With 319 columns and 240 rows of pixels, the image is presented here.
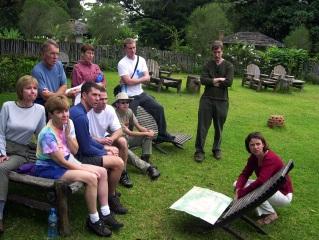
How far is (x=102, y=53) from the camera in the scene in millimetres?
23531

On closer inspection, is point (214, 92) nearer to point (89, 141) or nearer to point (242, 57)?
point (89, 141)

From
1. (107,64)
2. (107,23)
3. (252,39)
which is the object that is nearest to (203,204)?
(107,64)

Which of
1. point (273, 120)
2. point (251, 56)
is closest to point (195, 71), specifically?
point (251, 56)

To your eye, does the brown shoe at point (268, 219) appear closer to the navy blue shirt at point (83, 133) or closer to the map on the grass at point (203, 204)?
the map on the grass at point (203, 204)

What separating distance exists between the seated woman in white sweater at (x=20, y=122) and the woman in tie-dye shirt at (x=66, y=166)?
0.38 meters

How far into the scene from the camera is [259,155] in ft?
17.0

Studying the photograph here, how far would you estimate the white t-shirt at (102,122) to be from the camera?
18.0 feet

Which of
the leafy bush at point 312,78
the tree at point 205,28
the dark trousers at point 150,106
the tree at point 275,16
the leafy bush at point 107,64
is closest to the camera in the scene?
the dark trousers at point 150,106

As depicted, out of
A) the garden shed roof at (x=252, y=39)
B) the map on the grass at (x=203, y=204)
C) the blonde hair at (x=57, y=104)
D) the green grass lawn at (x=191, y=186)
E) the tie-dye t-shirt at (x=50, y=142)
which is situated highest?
the garden shed roof at (x=252, y=39)

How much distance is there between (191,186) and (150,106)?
169 cm

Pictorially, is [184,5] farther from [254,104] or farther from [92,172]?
[92,172]

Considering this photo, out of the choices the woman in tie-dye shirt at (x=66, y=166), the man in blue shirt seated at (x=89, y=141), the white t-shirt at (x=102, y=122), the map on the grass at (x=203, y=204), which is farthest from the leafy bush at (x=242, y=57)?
the woman in tie-dye shirt at (x=66, y=166)

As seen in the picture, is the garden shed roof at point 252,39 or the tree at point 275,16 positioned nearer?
the garden shed roof at point 252,39

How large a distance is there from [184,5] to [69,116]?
40354mm
